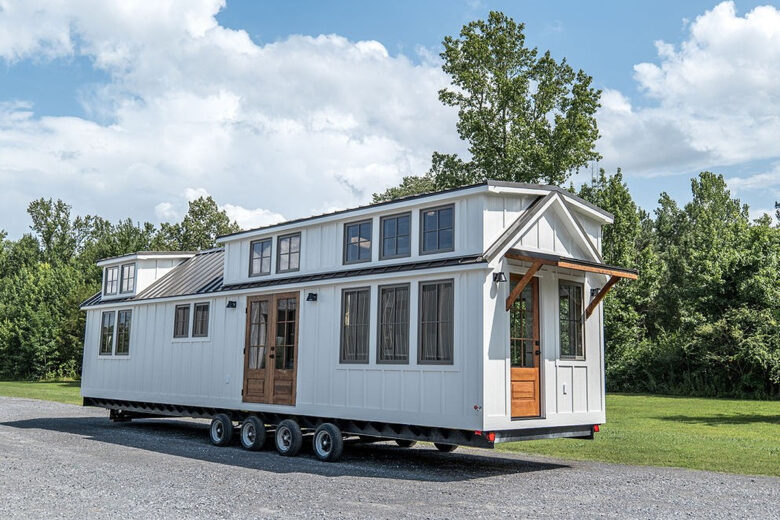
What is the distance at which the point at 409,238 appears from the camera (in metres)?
12.6

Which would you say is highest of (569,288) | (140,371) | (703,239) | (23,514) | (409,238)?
(703,239)

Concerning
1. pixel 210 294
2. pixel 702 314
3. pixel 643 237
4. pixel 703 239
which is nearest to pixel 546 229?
pixel 210 294

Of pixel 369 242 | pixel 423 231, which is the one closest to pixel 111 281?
pixel 369 242

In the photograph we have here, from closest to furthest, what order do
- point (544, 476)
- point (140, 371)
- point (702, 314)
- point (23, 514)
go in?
point (23, 514)
point (544, 476)
point (140, 371)
point (702, 314)

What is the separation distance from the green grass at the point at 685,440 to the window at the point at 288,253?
5595mm

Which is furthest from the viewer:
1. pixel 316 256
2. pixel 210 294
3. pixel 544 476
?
pixel 210 294

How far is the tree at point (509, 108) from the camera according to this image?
31.0 meters

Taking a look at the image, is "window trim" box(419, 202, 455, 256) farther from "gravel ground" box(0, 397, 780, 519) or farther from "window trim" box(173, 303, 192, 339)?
"window trim" box(173, 303, 192, 339)

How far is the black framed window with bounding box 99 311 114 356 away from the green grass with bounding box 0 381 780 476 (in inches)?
420

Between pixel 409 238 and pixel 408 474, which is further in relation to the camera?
pixel 409 238

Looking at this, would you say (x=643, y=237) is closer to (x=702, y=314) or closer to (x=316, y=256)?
(x=702, y=314)

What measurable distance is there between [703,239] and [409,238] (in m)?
31.6

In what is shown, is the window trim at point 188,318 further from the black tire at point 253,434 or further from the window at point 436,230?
the window at point 436,230

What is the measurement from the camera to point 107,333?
19562mm
